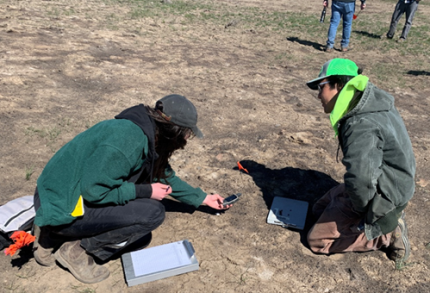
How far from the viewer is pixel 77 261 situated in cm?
276

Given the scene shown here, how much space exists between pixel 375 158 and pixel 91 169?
5.76 feet

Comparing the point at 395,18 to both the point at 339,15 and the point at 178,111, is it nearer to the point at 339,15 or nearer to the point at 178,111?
the point at 339,15

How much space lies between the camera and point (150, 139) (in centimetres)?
254

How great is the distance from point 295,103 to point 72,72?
3.37 metres

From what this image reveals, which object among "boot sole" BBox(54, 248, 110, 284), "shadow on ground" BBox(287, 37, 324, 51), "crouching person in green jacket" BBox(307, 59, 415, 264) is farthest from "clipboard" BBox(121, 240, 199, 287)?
"shadow on ground" BBox(287, 37, 324, 51)

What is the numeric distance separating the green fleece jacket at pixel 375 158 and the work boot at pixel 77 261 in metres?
1.80

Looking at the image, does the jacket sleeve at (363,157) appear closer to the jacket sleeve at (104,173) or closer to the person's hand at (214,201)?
the person's hand at (214,201)

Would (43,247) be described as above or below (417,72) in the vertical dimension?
above

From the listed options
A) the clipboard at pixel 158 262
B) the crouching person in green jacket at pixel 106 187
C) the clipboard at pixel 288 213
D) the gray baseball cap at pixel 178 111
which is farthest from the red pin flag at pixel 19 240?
the clipboard at pixel 288 213

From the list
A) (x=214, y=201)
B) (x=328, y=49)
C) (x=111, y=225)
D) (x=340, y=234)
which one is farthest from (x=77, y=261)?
(x=328, y=49)

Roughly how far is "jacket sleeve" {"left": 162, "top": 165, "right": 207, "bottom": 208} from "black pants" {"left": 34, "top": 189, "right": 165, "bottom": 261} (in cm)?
34

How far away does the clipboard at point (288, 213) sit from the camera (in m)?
3.47

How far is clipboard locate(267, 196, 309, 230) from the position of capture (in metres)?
3.47

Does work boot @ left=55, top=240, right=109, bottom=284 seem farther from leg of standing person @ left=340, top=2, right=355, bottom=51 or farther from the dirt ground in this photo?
leg of standing person @ left=340, top=2, right=355, bottom=51
